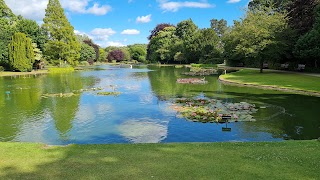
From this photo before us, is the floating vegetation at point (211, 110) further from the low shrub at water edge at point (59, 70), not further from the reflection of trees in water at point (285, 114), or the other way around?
the low shrub at water edge at point (59, 70)

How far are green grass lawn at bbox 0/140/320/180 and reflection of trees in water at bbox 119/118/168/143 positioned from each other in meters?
3.34

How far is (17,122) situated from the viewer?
1542 centimetres

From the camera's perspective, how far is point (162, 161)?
6922mm

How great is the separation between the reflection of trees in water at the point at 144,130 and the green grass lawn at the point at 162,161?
3339mm

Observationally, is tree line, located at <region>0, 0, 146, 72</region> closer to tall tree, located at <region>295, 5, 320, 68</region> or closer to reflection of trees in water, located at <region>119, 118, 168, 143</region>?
reflection of trees in water, located at <region>119, 118, 168, 143</region>

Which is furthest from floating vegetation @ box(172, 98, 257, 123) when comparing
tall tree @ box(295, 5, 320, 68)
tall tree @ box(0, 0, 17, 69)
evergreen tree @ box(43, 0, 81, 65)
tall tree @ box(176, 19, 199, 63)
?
tall tree @ box(176, 19, 199, 63)

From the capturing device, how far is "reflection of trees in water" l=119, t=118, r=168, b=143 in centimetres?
1232

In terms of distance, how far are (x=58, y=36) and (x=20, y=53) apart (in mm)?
12495

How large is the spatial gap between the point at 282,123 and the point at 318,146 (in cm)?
644

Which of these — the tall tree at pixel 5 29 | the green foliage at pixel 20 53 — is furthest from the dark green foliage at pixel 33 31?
the green foliage at pixel 20 53

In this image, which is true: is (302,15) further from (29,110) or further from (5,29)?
(5,29)

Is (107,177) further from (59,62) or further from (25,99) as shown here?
(59,62)

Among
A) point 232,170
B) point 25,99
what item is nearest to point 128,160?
point 232,170

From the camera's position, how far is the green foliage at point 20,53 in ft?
172
